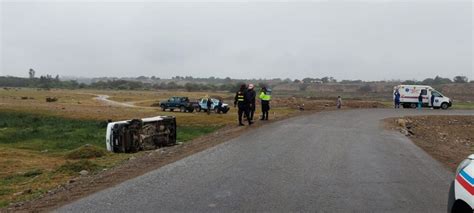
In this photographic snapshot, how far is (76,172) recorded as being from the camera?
1429cm

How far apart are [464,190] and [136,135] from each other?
15102 mm

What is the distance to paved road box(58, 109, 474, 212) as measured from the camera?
7.83 metres

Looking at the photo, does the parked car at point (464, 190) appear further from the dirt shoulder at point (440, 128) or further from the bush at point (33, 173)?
the dirt shoulder at point (440, 128)

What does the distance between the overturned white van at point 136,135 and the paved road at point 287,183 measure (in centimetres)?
525

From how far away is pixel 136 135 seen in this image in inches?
744

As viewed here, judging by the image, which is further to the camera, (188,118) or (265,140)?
(188,118)

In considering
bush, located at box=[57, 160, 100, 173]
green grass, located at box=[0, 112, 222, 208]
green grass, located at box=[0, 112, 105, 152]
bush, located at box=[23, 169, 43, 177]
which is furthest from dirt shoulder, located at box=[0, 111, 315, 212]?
green grass, located at box=[0, 112, 105, 152]

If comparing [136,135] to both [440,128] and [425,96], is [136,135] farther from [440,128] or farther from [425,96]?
[425,96]

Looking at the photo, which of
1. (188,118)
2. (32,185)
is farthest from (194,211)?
(188,118)

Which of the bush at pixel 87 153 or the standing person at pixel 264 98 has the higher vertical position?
the standing person at pixel 264 98

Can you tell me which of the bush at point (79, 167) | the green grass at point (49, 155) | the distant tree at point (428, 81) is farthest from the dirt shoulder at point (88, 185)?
the distant tree at point (428, 81)

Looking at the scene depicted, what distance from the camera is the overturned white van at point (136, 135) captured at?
1880cm

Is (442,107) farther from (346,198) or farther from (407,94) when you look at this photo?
(346,198)

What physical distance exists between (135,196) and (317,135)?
1098cm
